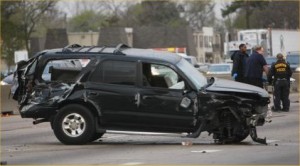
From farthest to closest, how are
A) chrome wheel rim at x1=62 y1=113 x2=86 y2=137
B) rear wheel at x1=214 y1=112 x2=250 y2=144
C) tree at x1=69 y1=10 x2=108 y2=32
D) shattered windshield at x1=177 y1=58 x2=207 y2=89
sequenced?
tree at x1=69 y1=10 x2=108 y2=32 → chrome wheel rim at x1=62 y1=113 x2=86 y2=137 → shattered windshield at x1=177 y1=58 x2=207 y2=89 → rear wheel at x1=214 y1=112 x2=250 y2=144

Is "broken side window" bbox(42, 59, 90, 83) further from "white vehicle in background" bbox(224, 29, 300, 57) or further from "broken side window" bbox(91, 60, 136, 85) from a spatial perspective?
"white vehicle in background" bbox(224, 29, 300, 57)

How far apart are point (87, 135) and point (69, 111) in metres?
0.55

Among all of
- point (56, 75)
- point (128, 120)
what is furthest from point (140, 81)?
point (56, 75)

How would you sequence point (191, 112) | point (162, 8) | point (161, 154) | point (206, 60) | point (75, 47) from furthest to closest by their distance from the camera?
point (162, 8) → point (206, 60) → point (75, 47) → point (191, 112) → point (161, 154)

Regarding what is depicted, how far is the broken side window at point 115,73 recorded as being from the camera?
1209cm

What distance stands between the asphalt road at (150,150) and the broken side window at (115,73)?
3.91ft

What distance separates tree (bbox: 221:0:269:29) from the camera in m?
88.5

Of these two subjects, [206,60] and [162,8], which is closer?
[206,60]

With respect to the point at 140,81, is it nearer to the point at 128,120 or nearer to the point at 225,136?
the point at 128,120

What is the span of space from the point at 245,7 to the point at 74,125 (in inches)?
3192

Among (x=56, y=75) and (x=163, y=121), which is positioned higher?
(x=56, y=75)

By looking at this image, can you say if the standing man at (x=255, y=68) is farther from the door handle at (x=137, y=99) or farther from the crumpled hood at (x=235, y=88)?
the door handle at (x=137, y=99)

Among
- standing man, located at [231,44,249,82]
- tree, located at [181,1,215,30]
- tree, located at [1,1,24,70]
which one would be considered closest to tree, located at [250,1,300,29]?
tree, located at [181,1,215,30]

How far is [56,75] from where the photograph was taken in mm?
12445
